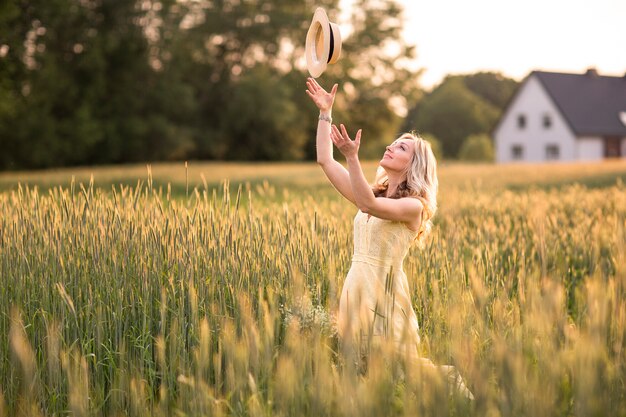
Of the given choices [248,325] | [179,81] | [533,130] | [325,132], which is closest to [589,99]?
[533,130]

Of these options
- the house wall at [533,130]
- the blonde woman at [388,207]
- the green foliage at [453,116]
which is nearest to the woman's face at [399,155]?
the blonde woman at [388,207]

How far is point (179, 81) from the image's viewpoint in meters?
36.7

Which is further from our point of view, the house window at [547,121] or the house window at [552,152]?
the house window at [552,152]

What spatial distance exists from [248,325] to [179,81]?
117 feet

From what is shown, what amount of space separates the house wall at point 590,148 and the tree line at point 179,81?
1099 cm

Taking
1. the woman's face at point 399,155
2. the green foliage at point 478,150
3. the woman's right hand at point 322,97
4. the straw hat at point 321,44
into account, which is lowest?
the green foliage at point 478,150

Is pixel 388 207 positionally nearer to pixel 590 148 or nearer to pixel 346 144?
pixel 346 144

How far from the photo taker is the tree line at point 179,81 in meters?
31.1

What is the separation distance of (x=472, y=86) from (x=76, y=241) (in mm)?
95492

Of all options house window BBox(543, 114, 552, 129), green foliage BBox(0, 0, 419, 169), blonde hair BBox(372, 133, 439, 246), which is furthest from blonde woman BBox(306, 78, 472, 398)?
house window BBox(543, 114, 552, 129)

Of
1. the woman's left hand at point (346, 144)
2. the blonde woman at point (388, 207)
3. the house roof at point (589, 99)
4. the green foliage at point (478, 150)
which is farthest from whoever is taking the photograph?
the green foliage at point (478, 150)

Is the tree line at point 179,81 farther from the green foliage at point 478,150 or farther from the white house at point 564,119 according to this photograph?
the green foliage at point 478,150

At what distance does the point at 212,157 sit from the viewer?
41.3m

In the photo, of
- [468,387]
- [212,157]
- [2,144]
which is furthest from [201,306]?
[212,157]
